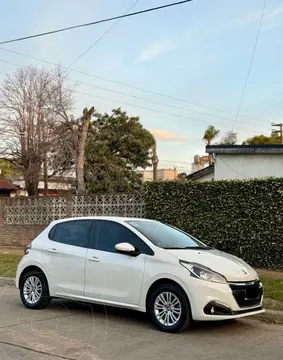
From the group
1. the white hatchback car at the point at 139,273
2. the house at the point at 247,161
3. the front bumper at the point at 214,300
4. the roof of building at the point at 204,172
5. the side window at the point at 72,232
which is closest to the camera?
the front bumper at the point at 214,300

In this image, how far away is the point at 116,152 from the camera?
33.8 meters

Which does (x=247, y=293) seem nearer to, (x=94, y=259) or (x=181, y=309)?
(x=181, y=309)

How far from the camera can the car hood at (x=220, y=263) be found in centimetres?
699

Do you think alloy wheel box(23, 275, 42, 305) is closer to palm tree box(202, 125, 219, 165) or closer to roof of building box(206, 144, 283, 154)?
roof of building box(206, 144, 283, 154)

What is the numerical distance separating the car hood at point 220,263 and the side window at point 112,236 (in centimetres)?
56

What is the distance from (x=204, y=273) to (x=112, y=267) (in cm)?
146

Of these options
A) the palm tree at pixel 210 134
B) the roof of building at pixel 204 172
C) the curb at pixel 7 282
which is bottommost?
the curb at pixel 7 282

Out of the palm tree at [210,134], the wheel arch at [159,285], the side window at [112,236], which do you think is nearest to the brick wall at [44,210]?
the side window at [112,236]

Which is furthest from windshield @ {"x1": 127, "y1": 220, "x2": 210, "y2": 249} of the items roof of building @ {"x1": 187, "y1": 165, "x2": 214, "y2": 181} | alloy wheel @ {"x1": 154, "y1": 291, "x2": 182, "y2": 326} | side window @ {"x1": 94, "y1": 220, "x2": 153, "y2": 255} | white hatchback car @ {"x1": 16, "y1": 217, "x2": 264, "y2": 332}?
roof of building @ {"x1": 187, "y1": 165, "x2": 214, "y2": 181}

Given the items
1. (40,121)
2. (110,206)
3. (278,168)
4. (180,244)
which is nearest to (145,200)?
(110,206)

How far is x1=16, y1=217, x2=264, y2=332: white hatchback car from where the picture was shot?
6801 millimetres

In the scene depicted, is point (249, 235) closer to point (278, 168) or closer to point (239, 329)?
point (278, 168)

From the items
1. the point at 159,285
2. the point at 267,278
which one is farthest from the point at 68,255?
the point at 267,278

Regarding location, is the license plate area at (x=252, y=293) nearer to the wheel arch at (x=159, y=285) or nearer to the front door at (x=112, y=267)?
the wheel arch at (x=159, y=285)
